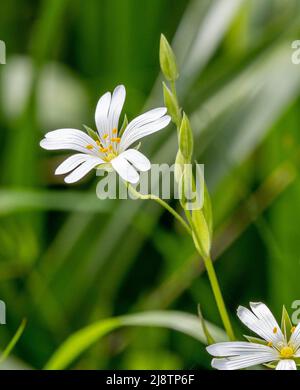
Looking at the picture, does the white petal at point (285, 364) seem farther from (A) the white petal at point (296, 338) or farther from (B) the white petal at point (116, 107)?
(B) the white petal at point (116, 107)

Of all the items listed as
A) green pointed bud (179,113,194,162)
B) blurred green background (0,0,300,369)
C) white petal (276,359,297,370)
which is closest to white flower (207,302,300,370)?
white petal (276,359,297,370)

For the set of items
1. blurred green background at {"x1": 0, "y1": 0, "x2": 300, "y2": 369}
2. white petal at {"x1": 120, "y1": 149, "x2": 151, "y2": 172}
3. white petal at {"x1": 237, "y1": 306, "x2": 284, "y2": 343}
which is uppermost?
blurred green background at {"x1": 0, "y1": 0, "x2": 300, "y2": 369}

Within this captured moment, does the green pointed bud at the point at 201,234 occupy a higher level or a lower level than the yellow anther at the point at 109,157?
lower

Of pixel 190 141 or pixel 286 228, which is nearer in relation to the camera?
pixel 190 141

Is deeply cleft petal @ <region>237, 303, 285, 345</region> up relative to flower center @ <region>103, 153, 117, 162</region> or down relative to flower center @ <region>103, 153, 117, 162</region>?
down

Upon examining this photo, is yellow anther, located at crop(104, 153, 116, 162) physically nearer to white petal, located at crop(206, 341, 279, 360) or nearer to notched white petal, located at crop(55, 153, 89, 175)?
notched white petal, located at crop(55, 153, 89, 175)

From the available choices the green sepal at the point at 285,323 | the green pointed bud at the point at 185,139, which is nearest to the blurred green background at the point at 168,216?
the green sepal at the point at 285,323
